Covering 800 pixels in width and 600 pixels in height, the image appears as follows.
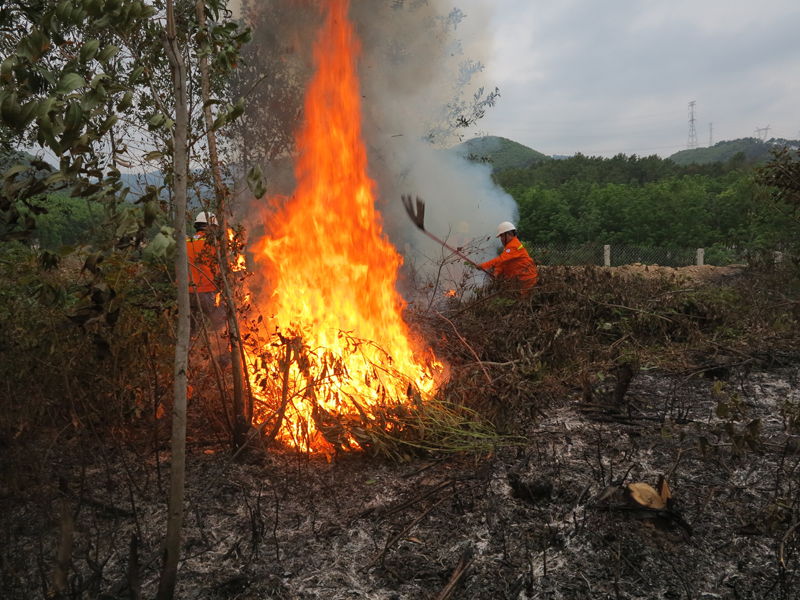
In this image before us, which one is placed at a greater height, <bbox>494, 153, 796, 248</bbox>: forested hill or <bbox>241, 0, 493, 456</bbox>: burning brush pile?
<bbox>494, 153, 796, 248</bbox>: forested hill

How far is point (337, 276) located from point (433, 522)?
2.50m

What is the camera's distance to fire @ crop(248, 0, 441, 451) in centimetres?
491

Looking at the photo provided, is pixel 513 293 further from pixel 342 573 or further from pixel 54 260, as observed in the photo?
pixel 54 260

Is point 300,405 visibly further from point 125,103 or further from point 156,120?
point 125,103

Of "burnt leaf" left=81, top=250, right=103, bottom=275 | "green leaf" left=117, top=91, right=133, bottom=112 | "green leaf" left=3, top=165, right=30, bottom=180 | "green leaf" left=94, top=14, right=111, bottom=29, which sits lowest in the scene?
"burnt leaf" left=81, top=250, right=103, bottom=275

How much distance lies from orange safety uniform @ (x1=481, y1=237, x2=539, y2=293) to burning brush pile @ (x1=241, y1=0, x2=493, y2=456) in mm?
3218

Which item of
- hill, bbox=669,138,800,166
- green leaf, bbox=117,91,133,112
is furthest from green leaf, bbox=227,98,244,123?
hill, bbox=669,138,800,166

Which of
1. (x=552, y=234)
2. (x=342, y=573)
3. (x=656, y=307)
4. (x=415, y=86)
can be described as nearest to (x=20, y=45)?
(x=342, y=573)

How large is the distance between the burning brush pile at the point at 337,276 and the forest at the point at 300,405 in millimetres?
27

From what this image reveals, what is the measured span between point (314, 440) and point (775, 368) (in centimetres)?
540

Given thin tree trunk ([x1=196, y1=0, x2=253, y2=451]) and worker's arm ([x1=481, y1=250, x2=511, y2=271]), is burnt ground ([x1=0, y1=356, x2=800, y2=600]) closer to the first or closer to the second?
thin tree trunk ([x1=196, y1=0, x2=253, y2=451])

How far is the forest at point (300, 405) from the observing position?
223 centimetres

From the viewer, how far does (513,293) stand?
8133mm

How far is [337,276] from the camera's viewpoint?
5.02 m
